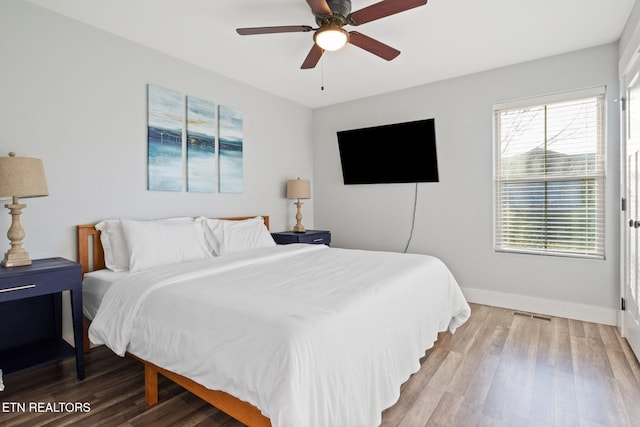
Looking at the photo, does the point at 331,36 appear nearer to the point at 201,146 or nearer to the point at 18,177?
the point at 201,146

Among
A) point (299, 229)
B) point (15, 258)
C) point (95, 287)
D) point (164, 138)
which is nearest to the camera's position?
point (15, 258)

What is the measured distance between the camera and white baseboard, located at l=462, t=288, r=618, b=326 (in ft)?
10.3

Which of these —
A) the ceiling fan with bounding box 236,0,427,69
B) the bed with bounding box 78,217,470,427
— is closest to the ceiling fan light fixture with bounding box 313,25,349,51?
the ceiling fan with bounding box 236,0,427,69

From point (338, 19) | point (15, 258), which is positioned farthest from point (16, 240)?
point (338, 19)

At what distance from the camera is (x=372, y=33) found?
9.43 feet

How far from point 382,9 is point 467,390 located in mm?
2393

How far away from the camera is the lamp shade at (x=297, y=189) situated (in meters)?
4.40

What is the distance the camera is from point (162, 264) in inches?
103

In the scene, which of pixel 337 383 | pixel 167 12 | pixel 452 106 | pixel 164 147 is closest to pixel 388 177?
pixel 452 106

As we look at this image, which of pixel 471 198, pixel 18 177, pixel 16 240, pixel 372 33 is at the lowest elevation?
pixel 16 240

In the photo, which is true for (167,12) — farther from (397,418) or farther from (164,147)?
(397,418)

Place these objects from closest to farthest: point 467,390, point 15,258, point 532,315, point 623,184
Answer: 1. point 467,390
2. point 15,258
3. point 623,184
4. point 532,315

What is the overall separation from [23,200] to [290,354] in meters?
2.41

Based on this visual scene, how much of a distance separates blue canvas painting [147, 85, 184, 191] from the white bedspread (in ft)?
3.62
